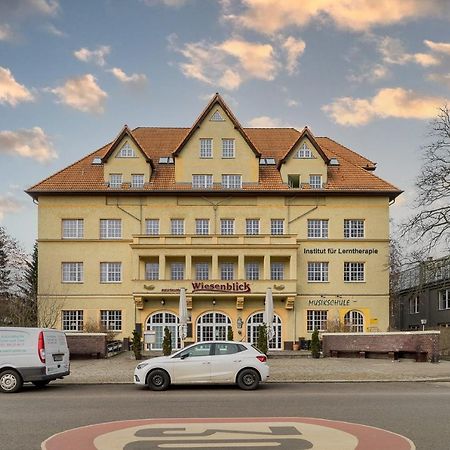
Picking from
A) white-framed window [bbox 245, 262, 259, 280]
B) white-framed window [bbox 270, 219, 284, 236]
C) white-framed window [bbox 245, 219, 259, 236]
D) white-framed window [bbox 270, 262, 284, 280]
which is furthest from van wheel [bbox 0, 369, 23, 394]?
white-framed window [bbox 270, 219, 284, 236]

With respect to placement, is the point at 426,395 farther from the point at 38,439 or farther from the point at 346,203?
the point at 346,203

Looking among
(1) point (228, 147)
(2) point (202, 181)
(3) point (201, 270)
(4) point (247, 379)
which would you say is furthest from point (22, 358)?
(1) point (228, 147)

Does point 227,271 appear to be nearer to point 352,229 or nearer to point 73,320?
point 352,229

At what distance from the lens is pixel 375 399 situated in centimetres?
1834

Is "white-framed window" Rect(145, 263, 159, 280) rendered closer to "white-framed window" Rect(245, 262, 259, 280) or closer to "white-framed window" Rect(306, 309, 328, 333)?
"white-framed window" Rect(245, 262, 259, 280)

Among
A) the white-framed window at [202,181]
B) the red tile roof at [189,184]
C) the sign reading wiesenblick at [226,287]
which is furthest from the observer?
the white-framed window at [202,181]

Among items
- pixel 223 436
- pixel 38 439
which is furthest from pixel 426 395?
pixel 38 439

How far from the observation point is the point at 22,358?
842 inches

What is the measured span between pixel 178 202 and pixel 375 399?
36.2 m

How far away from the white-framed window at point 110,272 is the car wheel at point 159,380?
31.8m

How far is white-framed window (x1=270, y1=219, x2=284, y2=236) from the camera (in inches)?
2096

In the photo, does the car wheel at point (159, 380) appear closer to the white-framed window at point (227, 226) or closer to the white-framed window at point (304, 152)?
the white-framed window at point (227, 226)

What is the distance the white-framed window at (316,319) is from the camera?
171 feet

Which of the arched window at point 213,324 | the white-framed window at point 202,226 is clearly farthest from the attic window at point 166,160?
the arched window at point 213,324
